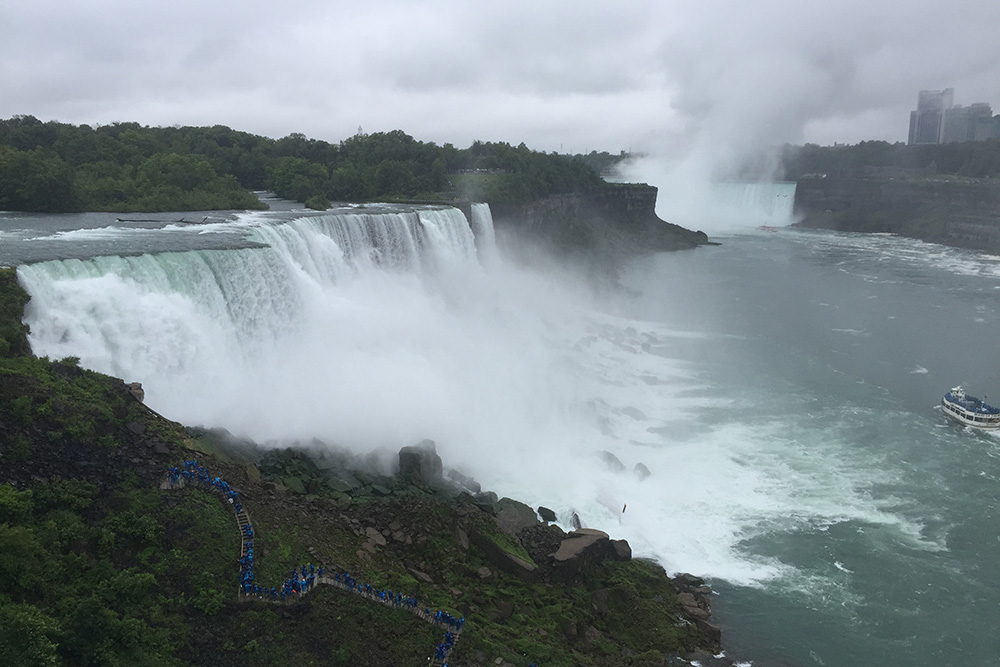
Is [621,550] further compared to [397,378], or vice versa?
[397,378]

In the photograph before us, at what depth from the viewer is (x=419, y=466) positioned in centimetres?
1712

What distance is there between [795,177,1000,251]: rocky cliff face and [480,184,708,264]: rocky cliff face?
24694 mm

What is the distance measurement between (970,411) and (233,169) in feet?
140

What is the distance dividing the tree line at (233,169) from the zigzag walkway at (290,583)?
2336 centimetres

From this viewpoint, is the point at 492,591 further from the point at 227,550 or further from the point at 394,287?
the point at 394,287

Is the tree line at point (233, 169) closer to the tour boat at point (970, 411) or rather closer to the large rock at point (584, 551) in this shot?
the large rock at point (584, 551)

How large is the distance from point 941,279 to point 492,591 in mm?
51857

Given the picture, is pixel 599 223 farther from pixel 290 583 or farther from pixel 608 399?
pixel 290 583

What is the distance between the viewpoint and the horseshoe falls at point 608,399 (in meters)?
16.0

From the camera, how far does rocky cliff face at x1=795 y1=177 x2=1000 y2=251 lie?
7512cm

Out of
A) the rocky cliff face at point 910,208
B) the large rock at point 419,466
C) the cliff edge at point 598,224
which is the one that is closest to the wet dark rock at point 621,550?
the large rock at point 419,466

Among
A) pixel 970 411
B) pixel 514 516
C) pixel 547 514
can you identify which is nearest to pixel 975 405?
pixel 970 411

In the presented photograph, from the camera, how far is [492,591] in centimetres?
1346

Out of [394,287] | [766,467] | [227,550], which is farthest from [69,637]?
[394,287]
